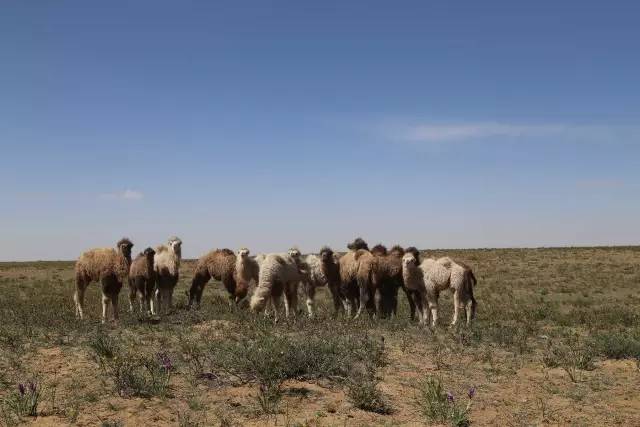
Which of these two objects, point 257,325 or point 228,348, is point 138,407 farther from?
point 257,325

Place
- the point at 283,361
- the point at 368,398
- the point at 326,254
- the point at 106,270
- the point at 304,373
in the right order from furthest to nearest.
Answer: the point at 326,254 → the point at 106,270 → the point at 304,373 → the point at 283,361 → the point at 368,398

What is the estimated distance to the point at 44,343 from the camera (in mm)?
10281

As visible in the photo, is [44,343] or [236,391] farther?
[44,343]

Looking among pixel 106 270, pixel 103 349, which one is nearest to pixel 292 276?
pixel 106 270

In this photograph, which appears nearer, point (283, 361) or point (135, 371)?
point (135, 371)

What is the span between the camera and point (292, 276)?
14.7m

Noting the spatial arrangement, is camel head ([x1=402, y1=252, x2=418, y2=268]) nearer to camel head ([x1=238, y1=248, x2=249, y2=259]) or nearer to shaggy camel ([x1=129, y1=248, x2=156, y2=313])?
camel head ([x1=238, y1=248, x2=249, y2=259])

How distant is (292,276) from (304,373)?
19.7 feet

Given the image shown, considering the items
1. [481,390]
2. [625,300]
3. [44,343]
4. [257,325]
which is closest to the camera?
[481,390]

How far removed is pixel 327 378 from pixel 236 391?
150 cm

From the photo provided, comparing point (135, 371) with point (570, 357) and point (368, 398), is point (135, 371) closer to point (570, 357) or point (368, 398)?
point (368, 398)

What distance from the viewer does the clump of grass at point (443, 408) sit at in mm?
7199

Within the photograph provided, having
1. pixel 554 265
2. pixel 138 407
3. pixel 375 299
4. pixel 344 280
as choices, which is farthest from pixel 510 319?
pixel 554 265

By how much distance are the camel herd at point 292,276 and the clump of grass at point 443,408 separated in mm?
6004
